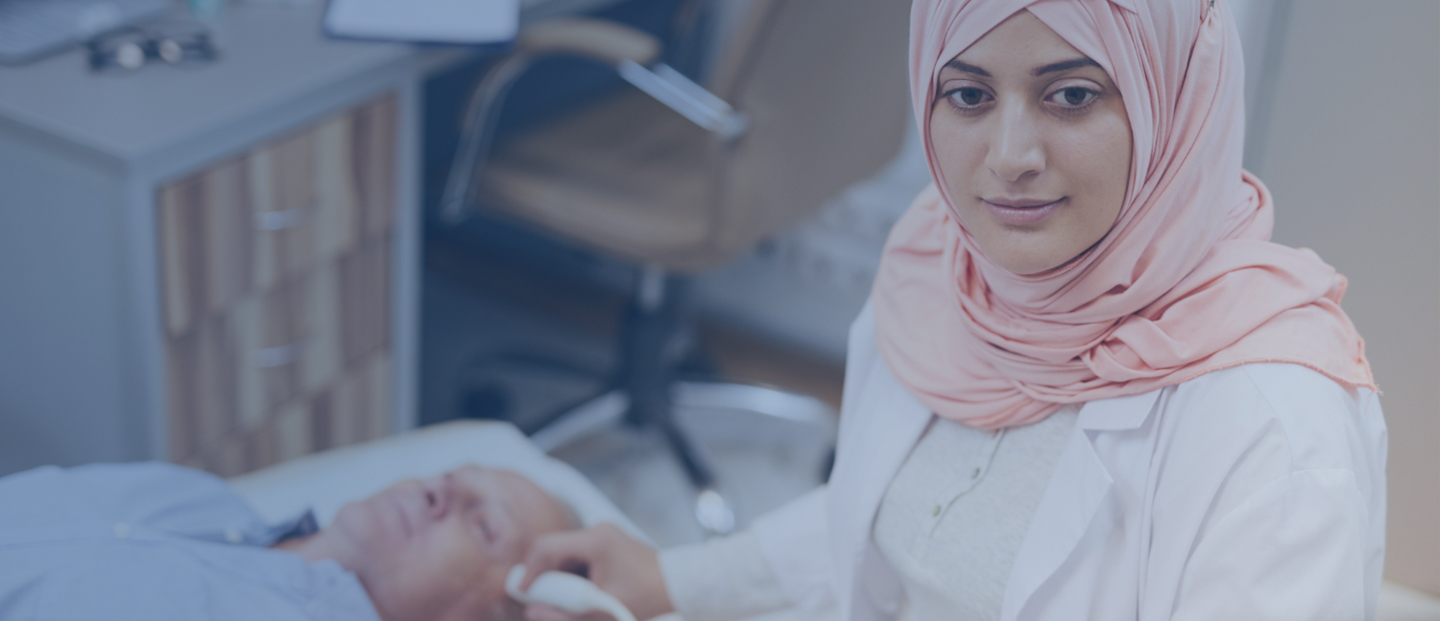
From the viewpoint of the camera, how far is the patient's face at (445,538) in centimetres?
105

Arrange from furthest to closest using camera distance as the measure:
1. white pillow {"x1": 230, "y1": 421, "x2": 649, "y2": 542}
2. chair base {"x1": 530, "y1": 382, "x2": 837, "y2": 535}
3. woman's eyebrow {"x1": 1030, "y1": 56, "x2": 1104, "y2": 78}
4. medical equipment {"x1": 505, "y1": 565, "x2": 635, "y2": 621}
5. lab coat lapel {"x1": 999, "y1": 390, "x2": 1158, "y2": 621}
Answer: chair base {"x1": 530, "y1": 382, "x2": 837, "y2": 535} < white pillow {"x1": 230, "y1": 421, "x2": 649, "y2": 542} < medical equipment {"x1": 505, "y1": 565, "x2": 635, "y2": 621} < lab coat lapel {"x1": 999, "y1": 390, "x2": 1158, "y2": 621} < woman's eyebrow {"x1": 1030, "y1": 56, "x2": 1104, "y2": 78}

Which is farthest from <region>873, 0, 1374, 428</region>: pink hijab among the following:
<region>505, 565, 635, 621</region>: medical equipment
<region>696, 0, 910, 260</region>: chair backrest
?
<region>696, 0, 910, 260</region>: chair backrest

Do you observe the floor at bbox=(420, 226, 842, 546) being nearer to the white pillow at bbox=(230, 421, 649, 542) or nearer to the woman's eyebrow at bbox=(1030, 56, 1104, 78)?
the white pillow at bbox=(230, 421, 649, 542)

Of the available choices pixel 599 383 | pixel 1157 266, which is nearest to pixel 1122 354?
pixel 1157 266

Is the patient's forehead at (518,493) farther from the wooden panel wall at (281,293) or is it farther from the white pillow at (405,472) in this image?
the wooden panel wall at (281,293)

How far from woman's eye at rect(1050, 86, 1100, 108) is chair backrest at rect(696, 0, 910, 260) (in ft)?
3.05

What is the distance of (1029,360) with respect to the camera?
0.79 metres

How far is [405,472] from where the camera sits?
1.30 m

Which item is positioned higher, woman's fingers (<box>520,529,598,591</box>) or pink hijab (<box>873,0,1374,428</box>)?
pink hijab (<box>873,0,1374,428</box>)

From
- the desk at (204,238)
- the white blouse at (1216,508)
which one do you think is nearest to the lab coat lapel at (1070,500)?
the white blouse at (1216,508)

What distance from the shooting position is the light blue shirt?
0.89m

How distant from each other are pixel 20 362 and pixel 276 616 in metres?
0.78

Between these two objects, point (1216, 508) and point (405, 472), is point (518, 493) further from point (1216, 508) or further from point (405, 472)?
point (1216, 508)

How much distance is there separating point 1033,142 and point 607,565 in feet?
1.89
